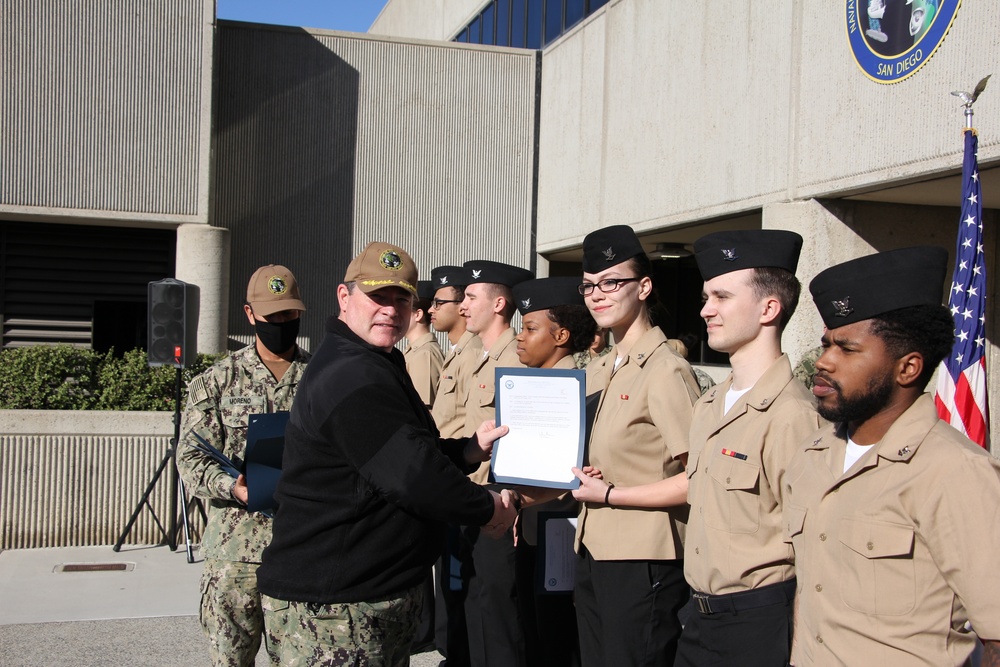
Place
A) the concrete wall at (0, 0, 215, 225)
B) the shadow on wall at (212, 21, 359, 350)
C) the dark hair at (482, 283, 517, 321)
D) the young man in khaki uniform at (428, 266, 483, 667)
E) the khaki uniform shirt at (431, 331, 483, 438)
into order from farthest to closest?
the shadow on wall at (212, 21, 359, 350)
the concrete wall at (0, 0, 215, 225)
the khaki uniform shirt at (431, 331, 483, 438)
the dark hair at (482, 283, 517, 321)
the young man in khaki uniform at (428, 266, 483, 667)

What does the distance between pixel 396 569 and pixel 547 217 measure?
411 inches

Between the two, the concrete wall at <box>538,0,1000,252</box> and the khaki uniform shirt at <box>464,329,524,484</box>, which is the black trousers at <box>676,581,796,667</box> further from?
the concrete wall at <box>538,0,1000,252</box>

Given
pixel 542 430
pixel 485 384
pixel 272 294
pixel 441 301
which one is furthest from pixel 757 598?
pixel 441 301

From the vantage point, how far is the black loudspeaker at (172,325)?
7715 millimetres

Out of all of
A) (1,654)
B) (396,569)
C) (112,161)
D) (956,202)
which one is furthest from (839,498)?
(112,161)

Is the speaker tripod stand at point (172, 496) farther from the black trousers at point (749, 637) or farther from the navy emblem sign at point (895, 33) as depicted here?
the navy emblem sign at point (895, 33)

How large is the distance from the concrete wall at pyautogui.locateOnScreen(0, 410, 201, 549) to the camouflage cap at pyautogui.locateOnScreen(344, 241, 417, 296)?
5.38 meters

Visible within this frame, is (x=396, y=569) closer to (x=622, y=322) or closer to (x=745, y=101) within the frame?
(x=622, y=322)

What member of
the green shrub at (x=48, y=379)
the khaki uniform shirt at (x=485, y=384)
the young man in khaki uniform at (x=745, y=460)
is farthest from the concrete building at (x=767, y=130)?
the green shrub at (x=48, y=379)

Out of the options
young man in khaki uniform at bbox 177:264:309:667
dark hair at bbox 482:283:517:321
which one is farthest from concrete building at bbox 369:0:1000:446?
young man in khaki uniform at bbox 177:264:309:667

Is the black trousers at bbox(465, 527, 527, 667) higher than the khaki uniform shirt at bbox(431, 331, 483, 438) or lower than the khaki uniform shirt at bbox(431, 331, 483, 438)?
lower

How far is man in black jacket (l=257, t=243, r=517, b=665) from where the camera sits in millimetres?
2713

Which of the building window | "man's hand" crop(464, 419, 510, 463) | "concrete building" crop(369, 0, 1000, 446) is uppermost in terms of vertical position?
the building window

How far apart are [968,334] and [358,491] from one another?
362 cm
